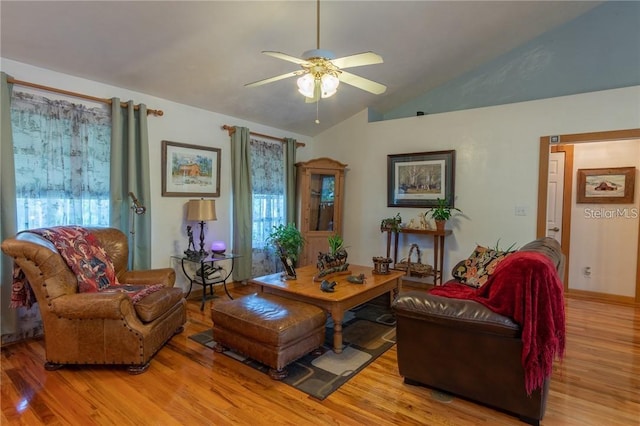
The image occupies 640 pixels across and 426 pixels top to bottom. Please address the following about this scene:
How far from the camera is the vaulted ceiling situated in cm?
270

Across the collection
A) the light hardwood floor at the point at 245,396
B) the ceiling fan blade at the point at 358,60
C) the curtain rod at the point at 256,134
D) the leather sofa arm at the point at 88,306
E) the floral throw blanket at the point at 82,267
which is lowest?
the light hardwood floor at the point at 245,396

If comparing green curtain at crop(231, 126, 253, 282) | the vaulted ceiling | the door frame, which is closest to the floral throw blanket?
the vaulted ceiling

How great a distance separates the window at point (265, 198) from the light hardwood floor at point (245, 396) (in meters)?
2.53

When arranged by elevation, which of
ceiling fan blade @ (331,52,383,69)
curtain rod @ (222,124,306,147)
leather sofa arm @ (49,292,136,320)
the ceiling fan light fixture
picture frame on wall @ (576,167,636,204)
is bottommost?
leather sofa arm @ (49,292,136,320)

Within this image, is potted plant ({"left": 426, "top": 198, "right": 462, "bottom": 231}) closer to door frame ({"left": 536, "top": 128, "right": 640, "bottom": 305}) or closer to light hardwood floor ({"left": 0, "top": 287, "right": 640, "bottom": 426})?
door frame ({"left": 536, "top": 128, "right": 640, "bottom": 305})

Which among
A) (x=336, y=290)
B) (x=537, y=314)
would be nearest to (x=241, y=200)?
(x=336, y=290)

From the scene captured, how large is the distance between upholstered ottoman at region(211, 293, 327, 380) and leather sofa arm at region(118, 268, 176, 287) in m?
0.74

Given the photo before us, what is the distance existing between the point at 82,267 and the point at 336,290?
2047mm

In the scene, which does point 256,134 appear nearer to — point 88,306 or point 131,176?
point 131,176

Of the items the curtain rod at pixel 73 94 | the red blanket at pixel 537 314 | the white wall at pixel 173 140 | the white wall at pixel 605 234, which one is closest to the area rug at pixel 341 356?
the red blanket at pixel 537 314

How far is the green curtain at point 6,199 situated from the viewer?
2.77 meters

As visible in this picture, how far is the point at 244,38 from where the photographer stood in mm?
3270

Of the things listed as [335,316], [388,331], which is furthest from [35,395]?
[388,331]

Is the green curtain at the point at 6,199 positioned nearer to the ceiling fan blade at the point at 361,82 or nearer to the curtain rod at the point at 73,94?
the curtain rod at the point at 73,94
